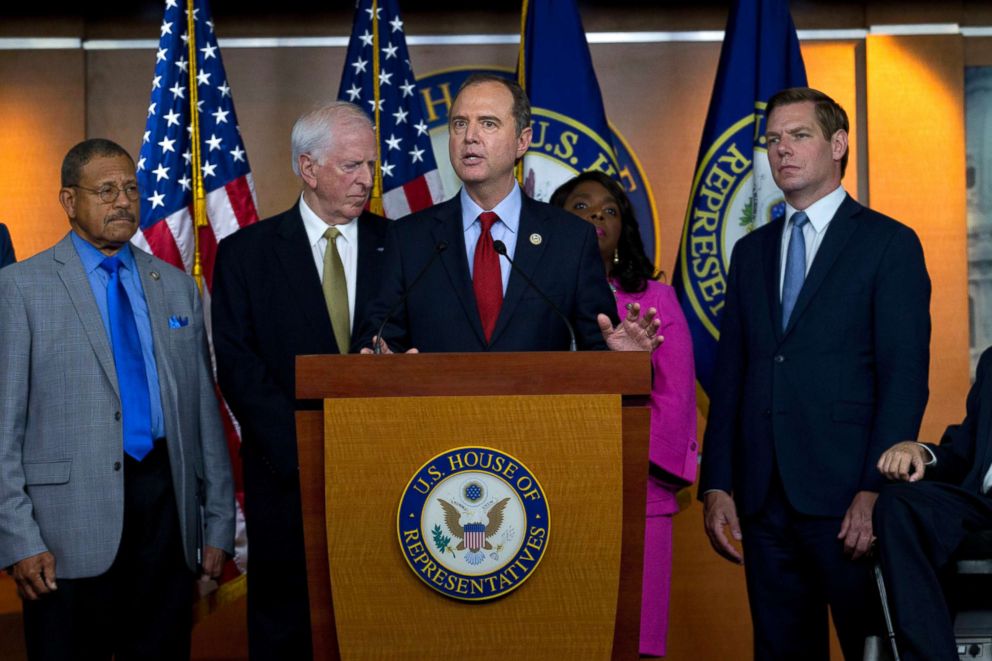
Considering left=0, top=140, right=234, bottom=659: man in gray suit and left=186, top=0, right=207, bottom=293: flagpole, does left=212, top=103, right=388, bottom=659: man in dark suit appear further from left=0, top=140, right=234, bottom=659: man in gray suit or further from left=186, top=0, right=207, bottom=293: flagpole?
left=186, top=0, right=207, bottom=293: flagpole

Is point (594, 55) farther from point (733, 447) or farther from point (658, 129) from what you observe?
point (733, 447)

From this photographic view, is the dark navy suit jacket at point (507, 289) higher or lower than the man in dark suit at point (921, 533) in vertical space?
higher

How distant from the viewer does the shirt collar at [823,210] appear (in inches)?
123

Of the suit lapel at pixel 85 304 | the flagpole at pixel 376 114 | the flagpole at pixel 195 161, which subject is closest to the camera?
the suit lapel at pixel 85 304

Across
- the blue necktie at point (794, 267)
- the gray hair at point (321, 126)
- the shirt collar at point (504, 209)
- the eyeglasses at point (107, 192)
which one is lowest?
the blue necktie at point (794, 267)

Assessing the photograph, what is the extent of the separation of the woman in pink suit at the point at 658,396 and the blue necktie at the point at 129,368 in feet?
4.48

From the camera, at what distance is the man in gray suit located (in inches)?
114

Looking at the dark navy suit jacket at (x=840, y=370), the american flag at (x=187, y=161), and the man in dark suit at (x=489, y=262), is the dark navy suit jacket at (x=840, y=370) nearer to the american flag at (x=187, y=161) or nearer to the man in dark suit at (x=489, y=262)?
the man in dark suit at (x=489, y=262)

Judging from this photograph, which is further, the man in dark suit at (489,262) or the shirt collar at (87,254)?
the shirt collar at (87,254)

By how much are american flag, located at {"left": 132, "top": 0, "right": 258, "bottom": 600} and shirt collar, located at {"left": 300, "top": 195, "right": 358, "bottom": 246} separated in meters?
0.90

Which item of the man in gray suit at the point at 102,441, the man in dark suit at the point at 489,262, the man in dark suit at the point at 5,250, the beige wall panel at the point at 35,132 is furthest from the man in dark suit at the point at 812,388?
the beige wall panel at the point at 35,132

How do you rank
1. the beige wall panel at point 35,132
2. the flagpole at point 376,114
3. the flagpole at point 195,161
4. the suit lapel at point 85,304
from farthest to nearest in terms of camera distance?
the beige wall panel at point 35,132
the flagpole at point 376,114
the flagpole at point 195,161
the suit lapel at point 85,304

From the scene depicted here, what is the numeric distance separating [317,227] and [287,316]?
0.98 ft

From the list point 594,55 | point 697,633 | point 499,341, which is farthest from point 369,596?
point 594,55
